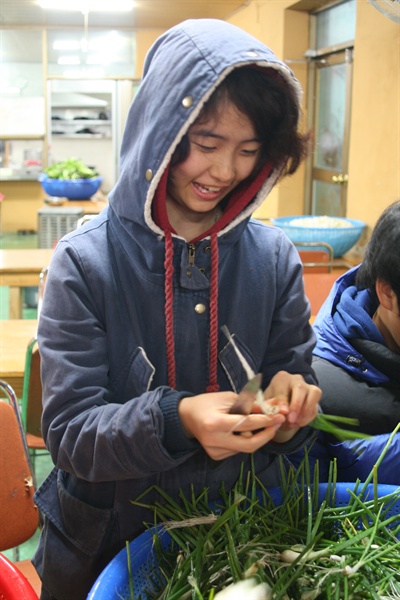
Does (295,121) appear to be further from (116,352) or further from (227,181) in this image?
(116,352)

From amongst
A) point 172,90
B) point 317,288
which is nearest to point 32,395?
point 317,288

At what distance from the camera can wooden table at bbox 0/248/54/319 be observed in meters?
4.17

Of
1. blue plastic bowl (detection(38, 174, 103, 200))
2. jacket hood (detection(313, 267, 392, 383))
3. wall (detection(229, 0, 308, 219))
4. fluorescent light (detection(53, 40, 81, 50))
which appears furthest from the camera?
fluorescent light (detection(53, 40, 81, 50))

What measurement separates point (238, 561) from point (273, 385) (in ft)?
0.88

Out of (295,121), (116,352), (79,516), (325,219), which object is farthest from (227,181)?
(325,219)

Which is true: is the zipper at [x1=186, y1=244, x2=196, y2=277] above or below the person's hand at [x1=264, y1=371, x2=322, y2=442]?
above

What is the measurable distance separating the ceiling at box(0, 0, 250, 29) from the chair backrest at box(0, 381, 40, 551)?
6393 mm

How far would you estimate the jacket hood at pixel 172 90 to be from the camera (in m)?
1.08

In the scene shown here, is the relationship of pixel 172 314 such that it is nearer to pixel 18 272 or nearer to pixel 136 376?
pixel 136 376

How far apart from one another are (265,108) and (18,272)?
3245 mm

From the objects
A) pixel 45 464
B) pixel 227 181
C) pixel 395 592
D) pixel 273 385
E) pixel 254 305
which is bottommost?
pixel 45 464

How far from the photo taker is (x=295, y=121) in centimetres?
122

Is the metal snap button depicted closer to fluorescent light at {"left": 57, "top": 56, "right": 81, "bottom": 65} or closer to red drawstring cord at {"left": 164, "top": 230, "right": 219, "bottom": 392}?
red drawstring cord at {"left": 164, "top": 230, "right": 219, "bottom": 392}

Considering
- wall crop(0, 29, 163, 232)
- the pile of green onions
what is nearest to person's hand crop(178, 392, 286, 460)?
the pile of green onions
